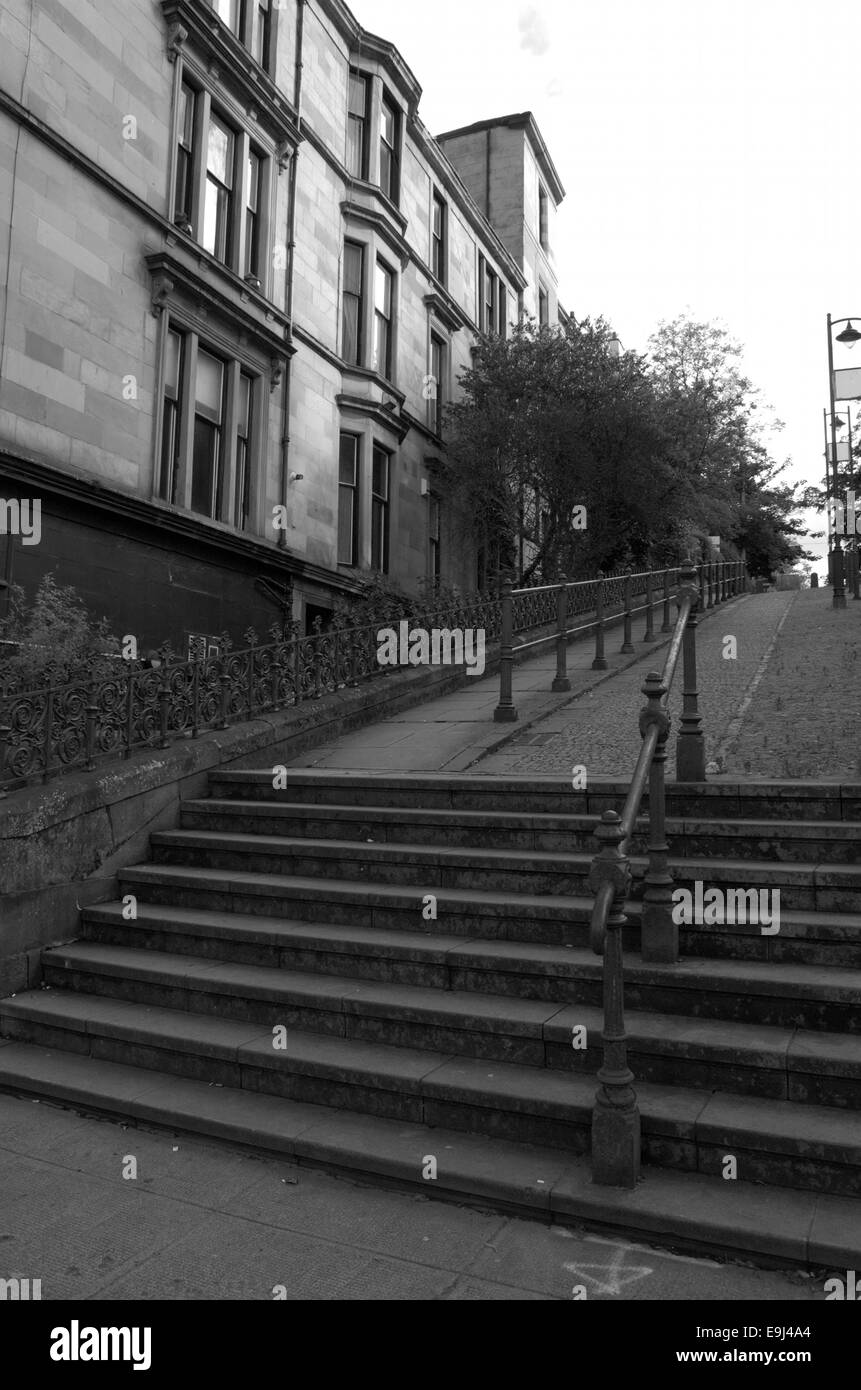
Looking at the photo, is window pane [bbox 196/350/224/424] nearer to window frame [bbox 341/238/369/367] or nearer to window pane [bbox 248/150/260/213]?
window pane [bbox 248/150/260/213]

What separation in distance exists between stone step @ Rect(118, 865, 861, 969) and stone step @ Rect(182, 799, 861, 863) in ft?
1.77

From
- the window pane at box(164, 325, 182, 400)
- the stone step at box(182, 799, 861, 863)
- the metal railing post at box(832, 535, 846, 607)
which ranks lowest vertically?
the stone step at box(182, 799, 861, 863)

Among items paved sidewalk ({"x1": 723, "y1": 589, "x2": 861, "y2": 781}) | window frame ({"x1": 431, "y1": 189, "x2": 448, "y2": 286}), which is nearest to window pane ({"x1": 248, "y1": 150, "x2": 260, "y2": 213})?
window frame ({"x1": 431, "y1": 189, "x2": 448, "y2": 286})

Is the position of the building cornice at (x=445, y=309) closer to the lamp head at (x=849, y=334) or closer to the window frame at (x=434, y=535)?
the window frame at (x=434, y=535)

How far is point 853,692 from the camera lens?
11.2 m

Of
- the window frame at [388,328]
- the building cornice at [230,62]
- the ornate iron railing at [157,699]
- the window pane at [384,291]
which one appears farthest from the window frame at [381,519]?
the ornate iron railing at [157,699]

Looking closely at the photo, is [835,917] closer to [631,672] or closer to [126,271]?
[631,672]

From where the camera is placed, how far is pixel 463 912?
5953 millimetres

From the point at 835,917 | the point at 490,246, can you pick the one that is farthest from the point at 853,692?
the point at 490,246

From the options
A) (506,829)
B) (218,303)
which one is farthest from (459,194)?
(506,829)

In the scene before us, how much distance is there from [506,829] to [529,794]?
21.7 inches

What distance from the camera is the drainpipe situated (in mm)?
17828

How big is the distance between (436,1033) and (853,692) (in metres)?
7.99

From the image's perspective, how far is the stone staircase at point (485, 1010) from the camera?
405 centimetres
